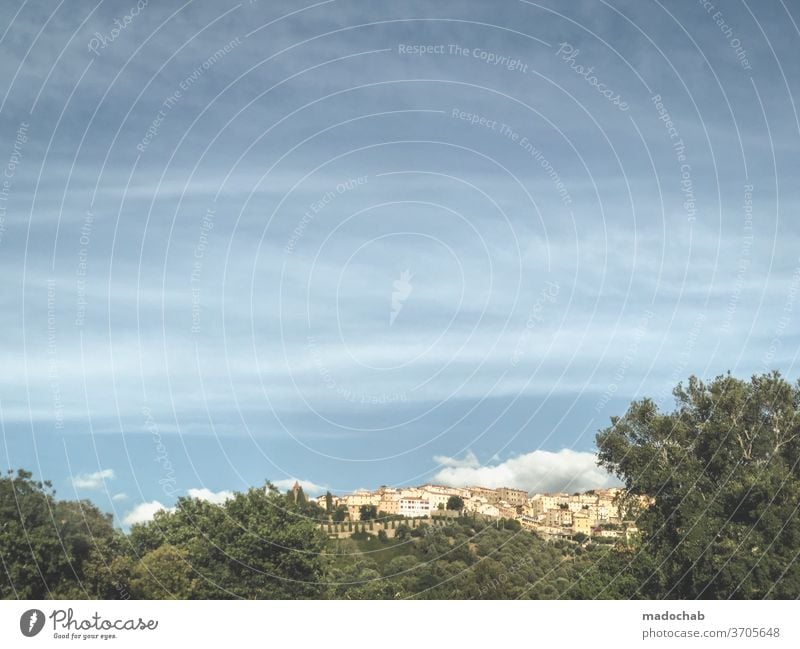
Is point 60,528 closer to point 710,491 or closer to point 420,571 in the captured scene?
point 420,571

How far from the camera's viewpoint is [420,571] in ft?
212

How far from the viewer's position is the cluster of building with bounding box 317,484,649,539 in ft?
239

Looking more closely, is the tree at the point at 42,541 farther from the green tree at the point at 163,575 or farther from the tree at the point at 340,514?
the tree at the point at 340,514

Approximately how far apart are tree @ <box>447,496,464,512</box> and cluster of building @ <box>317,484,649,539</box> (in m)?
0.27

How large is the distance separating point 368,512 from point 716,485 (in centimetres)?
3003

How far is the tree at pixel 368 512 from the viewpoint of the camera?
7425 centimetres

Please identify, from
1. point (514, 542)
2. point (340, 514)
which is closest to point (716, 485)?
point (514, 542)

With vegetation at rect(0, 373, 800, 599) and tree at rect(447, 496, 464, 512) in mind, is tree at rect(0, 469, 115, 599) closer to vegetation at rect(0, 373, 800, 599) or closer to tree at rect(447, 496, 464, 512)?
vegetation at rect(0, 373, 800, 599)

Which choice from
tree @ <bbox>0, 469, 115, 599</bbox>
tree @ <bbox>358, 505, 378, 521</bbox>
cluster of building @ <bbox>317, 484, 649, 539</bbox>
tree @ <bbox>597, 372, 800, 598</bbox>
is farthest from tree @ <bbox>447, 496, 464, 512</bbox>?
tree @ <bbox>0, 469, 115, 599</bbox>

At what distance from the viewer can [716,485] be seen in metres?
54.9

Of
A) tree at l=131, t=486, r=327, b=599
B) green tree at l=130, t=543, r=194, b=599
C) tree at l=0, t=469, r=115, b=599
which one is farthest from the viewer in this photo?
tree at l=131, t=486, r=327, b=599
